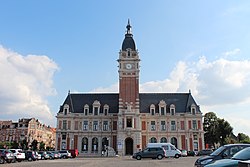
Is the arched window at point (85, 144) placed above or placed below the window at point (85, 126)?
below

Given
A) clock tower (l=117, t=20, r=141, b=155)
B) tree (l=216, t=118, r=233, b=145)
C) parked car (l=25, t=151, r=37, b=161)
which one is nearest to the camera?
parked car (l=25, t=151, r=37, b=161)

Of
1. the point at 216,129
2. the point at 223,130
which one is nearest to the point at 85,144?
the point at 216,129

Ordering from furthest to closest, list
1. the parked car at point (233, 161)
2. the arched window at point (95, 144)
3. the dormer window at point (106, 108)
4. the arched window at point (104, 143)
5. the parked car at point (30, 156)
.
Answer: the dormer window at point (106, 108) → the arched window at point (95, 144) → the arched window at point (104, 143) → the parked car at point (30, 156) → the parked car at point (233, 161)

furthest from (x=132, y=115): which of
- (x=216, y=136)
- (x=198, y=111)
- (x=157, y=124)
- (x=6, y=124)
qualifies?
(x=6, y=124)

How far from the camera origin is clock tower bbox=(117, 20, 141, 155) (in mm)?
59219

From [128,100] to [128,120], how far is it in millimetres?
4650

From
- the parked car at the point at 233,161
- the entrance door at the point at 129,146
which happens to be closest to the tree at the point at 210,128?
the entrance door at the point at 129,146

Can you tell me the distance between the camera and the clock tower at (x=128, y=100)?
194 feet

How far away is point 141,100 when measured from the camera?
6656 cm

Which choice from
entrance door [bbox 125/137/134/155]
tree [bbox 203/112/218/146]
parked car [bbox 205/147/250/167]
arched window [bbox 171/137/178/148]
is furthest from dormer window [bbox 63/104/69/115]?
parked car [bbox 205/147/250/167]

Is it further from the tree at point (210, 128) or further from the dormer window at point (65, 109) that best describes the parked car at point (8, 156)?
the tree at point (210, 128)

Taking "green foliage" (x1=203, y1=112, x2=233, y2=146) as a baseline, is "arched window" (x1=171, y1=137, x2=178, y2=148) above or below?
below

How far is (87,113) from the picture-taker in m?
64.9

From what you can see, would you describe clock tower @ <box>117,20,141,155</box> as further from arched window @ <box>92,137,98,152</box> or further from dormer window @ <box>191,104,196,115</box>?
dormer window @ <box>191,104,196,115</box>
